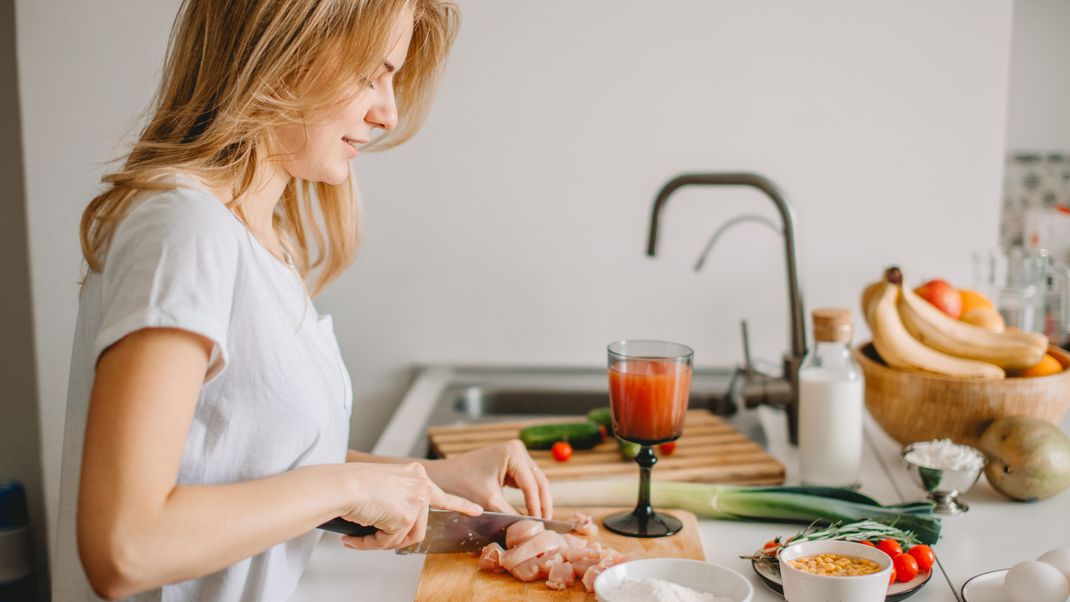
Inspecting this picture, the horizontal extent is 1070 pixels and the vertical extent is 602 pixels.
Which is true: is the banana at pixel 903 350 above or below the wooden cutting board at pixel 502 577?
above

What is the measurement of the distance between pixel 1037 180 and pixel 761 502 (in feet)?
6.94

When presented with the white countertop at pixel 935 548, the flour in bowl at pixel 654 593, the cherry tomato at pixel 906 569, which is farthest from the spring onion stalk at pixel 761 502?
the flour in bowl at pixel 654 593

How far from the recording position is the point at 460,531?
1.13m

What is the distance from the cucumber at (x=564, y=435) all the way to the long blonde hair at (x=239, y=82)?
2.47 ft

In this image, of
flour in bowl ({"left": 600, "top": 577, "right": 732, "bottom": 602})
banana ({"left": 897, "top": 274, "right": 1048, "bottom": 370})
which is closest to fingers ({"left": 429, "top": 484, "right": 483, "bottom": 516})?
flour in bowl ({"left": 600, "top": 577, "right": 732, "bottom": 602})

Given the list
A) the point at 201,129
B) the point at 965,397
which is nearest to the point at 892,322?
the point at 965,397

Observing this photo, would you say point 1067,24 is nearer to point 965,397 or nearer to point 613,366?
point 965,397

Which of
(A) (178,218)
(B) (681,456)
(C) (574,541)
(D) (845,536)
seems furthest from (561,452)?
(A) (178,218)

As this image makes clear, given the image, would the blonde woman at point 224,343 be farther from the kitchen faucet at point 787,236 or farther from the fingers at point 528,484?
the kitchen faucet at point 787,236

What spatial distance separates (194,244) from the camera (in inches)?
32.7

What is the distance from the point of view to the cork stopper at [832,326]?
142cm

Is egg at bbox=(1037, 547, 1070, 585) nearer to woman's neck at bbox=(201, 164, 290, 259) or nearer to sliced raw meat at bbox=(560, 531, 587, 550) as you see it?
sliced raw meat at bbox=(560, 531, 587, 550)

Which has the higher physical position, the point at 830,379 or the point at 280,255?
the point at 280,255

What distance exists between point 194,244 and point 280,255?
29 centimetres
